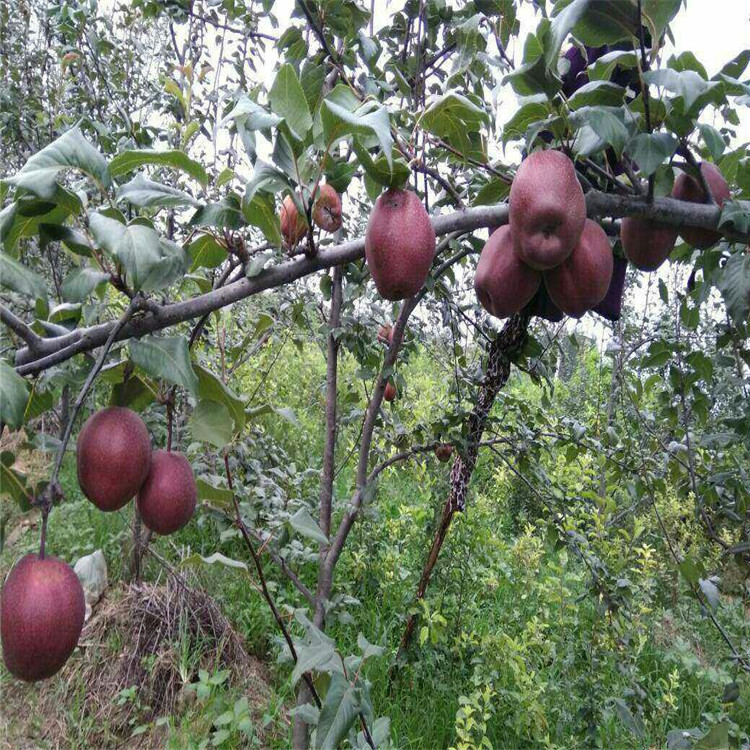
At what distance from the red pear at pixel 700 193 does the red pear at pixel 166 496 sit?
0.71 m

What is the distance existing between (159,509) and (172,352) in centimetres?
22

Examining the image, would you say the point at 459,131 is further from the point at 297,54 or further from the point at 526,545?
the point at 526,545

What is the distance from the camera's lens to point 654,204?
0.71m

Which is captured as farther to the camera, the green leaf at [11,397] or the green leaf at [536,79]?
the green leaf at [536,79]

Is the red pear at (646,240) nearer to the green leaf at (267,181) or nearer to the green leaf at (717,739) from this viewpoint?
the green leaf at (267,181)

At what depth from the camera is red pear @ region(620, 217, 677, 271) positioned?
75 cm

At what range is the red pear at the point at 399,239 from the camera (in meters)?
0.67

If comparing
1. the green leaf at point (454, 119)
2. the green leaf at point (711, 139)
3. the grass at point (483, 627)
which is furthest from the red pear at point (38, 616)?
the grass at point (483, 627)

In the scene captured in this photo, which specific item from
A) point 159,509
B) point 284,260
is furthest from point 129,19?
point 159,509

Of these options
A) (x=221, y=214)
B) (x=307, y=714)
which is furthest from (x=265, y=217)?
(x=307, y=714)

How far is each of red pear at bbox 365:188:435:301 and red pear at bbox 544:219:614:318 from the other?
172 mm

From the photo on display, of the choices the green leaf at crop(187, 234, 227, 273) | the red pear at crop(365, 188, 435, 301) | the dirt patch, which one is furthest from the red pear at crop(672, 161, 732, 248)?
the dirt patch

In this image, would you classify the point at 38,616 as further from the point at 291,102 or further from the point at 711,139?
the point at 711,139

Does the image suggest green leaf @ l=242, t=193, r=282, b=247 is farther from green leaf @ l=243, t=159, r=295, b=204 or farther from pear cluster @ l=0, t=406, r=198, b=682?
pear cluster @ l=0, t=406, r=198, b=682
